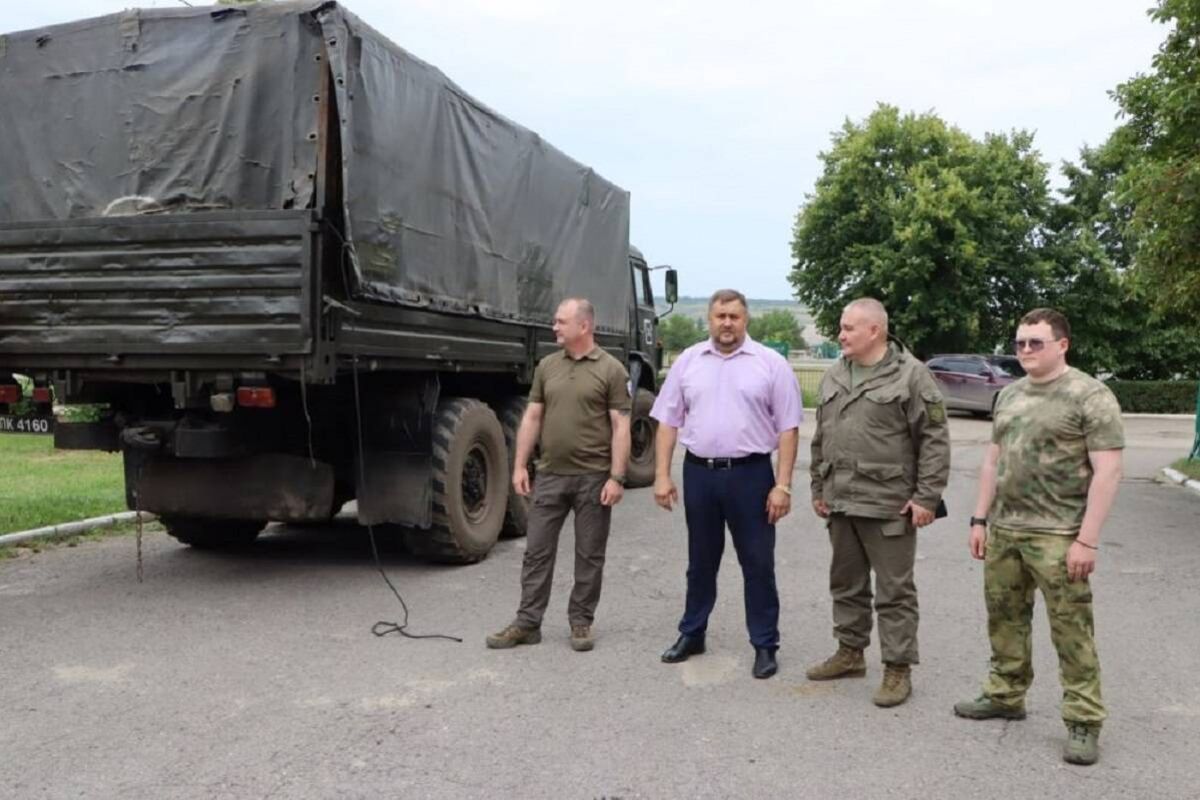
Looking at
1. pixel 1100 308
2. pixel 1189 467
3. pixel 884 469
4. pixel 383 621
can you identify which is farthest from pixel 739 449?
pixel 1100 308

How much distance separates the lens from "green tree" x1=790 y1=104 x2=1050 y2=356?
30688 mm

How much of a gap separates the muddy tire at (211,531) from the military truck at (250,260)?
0.60 ft

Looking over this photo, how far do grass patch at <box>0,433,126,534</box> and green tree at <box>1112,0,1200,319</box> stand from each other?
30.3ft

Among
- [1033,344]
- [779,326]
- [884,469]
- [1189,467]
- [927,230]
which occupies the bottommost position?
[1189,467]

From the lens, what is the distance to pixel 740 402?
190 inches

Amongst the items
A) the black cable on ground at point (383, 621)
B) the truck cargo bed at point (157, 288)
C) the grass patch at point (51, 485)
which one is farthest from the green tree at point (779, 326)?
the truck cargo bed at point (157, 288)

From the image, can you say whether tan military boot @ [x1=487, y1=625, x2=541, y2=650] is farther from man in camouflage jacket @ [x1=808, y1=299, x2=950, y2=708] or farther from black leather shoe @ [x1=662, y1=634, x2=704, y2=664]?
man in camouflage jacket @ [x1=808, y1=299, x2=950, y2=708]

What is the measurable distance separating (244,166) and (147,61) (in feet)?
2.92

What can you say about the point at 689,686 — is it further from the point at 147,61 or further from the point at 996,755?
the point at 147,61

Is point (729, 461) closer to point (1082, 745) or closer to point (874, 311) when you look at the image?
point (874, 311)

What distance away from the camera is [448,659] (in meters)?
5.09

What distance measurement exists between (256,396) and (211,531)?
248 cm

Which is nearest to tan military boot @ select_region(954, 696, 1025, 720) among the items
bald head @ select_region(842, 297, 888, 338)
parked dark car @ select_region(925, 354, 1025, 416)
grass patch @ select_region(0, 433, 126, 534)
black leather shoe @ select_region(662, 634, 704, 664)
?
black leather shoe @ select_region(662, 634, 704, 664)

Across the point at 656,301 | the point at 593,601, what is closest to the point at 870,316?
the point at 593,601
